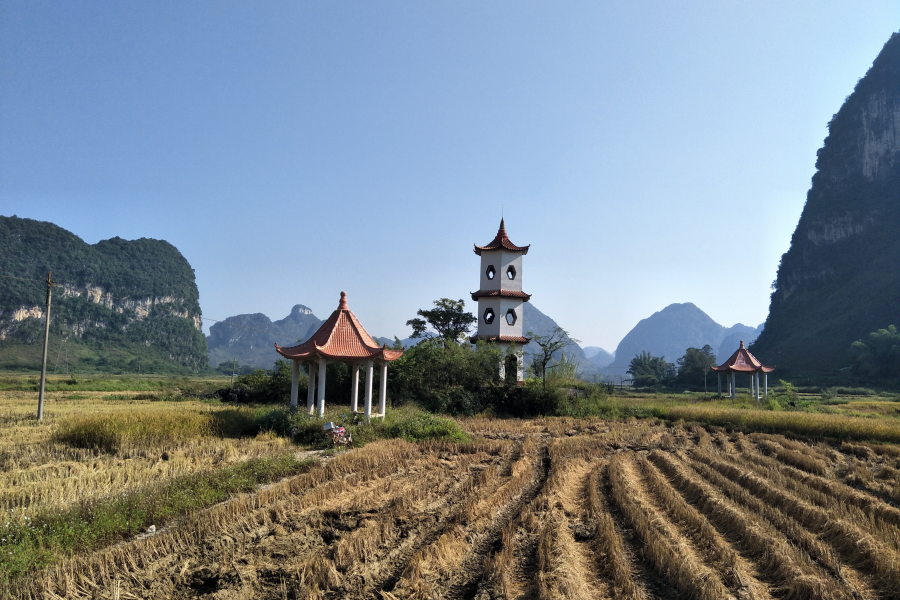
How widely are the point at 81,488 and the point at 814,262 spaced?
9735 cm

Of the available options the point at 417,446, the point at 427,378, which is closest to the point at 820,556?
the point at 417,446

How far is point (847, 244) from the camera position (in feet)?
264

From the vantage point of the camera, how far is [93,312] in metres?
92.4

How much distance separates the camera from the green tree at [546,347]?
25.4 m

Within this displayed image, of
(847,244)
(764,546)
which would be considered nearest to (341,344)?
(764,546)

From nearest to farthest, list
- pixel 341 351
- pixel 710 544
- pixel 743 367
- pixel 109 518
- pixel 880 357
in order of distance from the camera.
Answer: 1. pixel 710 544
2. pixel 109 518
3. pixel 341 351
4. pixel 743 367
5. pixel 880 357

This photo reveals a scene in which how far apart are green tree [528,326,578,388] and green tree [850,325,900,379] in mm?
41577

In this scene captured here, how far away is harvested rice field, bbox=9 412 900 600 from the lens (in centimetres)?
553

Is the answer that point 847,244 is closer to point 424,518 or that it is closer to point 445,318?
point 445,318

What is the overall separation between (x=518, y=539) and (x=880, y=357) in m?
59.3

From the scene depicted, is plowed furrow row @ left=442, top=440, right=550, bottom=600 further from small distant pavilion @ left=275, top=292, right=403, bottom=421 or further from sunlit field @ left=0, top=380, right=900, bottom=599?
small distant pavilion @ left=275, top=292, right=403, bottom=421

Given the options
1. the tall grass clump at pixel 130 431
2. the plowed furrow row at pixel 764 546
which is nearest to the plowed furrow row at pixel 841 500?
the plowed furrow row at pixel 764 546

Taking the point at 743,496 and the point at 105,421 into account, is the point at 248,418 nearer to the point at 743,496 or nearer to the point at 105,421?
the point at 105,421

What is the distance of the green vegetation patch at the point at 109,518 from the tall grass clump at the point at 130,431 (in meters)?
3.99
